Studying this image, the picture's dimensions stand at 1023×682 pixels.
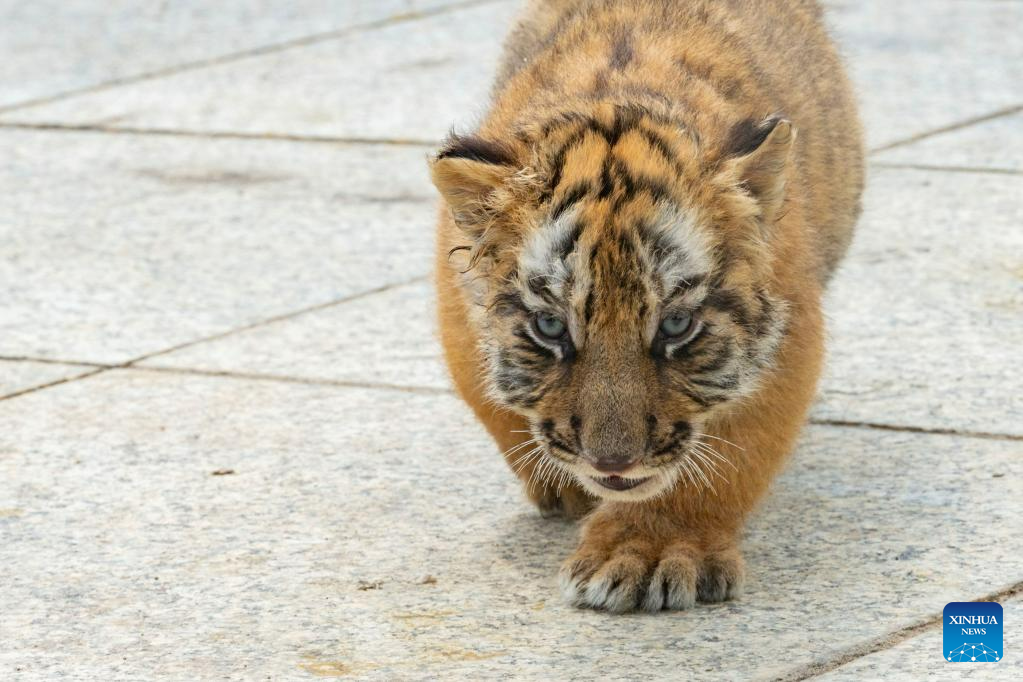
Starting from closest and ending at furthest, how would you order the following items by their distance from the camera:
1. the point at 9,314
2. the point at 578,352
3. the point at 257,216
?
1. the point at 578,352
2. the point at 9,314
3. the point at 257,216

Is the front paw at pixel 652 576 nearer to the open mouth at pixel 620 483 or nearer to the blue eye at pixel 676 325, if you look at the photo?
the open mouth at pixel 620 483

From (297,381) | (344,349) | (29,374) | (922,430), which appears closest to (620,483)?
(922,430)

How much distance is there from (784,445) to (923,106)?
5.60m

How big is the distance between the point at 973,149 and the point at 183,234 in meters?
4.05

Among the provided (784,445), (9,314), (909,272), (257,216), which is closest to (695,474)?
(784,445)

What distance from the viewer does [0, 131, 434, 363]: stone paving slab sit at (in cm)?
744

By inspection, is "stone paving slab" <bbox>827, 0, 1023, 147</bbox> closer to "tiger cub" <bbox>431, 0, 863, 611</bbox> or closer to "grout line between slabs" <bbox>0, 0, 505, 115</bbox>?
"grout line between slabs" <bbox>0, 0, 505, 115</bbox>

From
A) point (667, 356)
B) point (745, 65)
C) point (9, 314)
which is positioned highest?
point (745, 65)

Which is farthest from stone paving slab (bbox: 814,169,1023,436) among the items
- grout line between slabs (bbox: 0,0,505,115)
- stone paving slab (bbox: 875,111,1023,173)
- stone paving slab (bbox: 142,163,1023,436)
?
grout line between slabs (bbox: 0,0,505,115)

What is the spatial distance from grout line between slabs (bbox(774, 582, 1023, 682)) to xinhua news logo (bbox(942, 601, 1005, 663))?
5 cm

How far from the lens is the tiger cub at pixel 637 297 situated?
4.54 metres

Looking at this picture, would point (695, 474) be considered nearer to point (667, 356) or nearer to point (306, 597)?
point (667, 356)

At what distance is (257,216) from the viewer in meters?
8.69

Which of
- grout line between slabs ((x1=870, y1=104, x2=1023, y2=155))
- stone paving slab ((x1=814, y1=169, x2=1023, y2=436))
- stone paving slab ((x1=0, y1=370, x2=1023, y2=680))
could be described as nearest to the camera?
stone paving slab ((x1=0, y1=370, x2=1023, y2=680))
